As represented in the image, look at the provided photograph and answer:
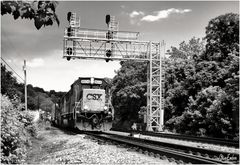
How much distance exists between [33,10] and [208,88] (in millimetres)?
25711

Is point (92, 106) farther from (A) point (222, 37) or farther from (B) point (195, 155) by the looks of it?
(A) point (222, 37)

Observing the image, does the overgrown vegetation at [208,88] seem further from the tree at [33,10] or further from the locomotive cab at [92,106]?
the tree at [33,10]

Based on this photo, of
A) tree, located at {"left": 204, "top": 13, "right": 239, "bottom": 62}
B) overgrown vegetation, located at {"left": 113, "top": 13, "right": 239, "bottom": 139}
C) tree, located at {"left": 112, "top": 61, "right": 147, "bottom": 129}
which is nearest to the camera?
overgrown vegetation, located at {"left": 113, "top": 13, "right": 239, "bottom": 139}

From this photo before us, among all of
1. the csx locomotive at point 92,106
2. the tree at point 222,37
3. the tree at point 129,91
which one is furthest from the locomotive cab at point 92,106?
the tree at point 129,91

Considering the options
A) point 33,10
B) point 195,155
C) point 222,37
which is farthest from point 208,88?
point 33,10

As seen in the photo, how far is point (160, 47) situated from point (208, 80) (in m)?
5.28

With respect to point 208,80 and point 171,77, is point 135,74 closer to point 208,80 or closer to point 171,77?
point 171,77

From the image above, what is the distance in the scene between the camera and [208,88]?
90.9ft

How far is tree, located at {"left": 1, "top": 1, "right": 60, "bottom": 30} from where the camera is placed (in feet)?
10.7

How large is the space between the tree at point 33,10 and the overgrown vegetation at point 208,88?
18.2 metres

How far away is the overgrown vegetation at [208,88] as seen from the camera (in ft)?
76.9

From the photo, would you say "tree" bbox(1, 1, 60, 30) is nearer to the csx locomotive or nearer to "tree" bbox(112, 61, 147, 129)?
the csx locomotive

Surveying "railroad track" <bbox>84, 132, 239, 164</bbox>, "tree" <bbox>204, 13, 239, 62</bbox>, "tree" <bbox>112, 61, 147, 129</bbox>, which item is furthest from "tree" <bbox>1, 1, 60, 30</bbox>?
"tree" <bbox>112, 61, 147, 129</bbox>

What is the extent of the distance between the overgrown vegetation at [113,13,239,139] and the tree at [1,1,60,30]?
18234mm
